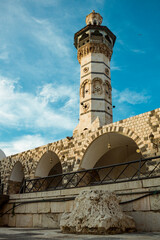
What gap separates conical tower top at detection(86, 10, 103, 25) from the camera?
2223 cm

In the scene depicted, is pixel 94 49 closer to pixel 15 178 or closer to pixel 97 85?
pixel 97 85

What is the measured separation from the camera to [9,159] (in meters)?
17.4

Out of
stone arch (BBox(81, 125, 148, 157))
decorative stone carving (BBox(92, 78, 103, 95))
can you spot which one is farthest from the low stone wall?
decorative stone carving (BBox(92, 78, 103, 95))

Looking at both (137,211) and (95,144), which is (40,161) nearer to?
(95,144)

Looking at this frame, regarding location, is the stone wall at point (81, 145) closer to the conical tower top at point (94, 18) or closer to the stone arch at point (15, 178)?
the stone arch at point (15, 178)

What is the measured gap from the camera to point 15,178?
1756cm

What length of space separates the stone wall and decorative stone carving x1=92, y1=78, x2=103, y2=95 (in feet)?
19.0

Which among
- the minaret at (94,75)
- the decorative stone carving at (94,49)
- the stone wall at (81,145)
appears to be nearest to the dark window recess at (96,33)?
the minaret at (94,75)

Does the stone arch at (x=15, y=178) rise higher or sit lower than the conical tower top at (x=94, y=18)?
lower

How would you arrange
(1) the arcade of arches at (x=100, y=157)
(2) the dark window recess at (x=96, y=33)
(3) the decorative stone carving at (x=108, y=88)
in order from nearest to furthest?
(1) the arcade of arches at (x=100, y=157)
(3) the decorative stone carving at (x=108, y=88)
(2) the dark window recess at (x=96, y=33)

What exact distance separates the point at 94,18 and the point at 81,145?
587 inches

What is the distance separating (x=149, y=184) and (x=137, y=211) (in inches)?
30.3

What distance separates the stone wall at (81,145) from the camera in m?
10.3

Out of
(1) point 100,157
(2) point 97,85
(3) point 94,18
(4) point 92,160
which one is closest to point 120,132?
(4) point 92,160
